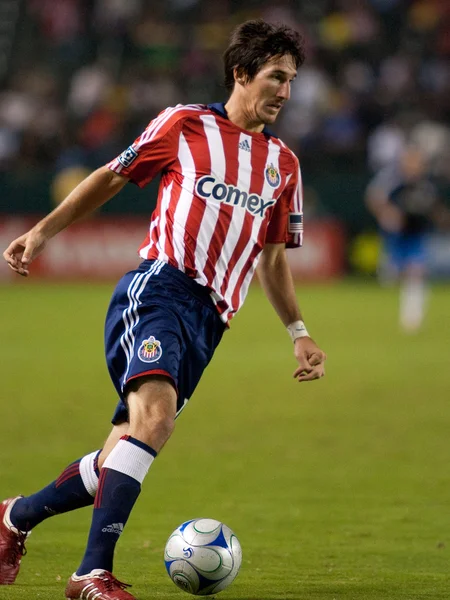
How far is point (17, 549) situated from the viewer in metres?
4.77

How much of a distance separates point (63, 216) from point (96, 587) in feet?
4.66

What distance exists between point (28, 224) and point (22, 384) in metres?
10.0

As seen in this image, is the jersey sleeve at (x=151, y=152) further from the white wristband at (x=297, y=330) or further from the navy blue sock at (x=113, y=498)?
the navy blue sock at (x=113, y=498)

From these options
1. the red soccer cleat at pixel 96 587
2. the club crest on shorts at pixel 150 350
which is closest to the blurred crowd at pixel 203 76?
the club crest on shorts at pixel 150 350

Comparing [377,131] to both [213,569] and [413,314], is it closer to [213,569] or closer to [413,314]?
[413,314]

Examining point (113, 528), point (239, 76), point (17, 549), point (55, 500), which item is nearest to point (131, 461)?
point (113, 528)

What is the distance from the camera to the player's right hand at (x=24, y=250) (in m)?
4.34

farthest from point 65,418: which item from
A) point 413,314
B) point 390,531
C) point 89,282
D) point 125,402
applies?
point 89,282

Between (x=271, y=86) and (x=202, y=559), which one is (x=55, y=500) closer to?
(x=202, y=559)

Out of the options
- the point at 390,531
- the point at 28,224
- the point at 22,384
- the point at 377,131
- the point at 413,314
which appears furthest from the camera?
the point at 377,131

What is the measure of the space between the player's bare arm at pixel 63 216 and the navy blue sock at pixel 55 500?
89cm

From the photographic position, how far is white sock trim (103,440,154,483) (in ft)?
13.8

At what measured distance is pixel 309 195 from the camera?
20.7 m

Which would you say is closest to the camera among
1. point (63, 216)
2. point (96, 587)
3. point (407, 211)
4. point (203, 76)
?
point (96, 587)
